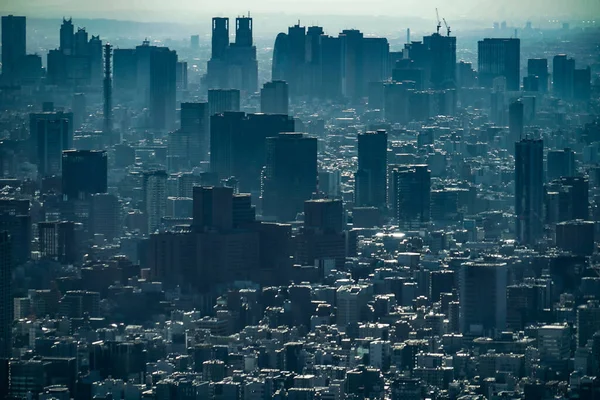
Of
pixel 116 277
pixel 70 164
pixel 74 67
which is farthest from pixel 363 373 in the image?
pixel 74 67

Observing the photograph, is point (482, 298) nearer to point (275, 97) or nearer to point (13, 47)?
point (13, 47)

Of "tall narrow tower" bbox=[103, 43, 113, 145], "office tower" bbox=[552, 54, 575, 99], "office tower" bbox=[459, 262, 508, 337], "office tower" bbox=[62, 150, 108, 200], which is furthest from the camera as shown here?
"tall narrow tower" bbox=[103, 43, 113, 145]

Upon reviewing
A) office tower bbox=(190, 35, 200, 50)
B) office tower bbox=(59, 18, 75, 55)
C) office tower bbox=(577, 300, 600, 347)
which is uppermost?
office tower bbox=(190, 35, 200, 50)

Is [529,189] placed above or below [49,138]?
below

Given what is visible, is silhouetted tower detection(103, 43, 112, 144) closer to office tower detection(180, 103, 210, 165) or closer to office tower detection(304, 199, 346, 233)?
office tower detection(180, 103, 210, 165)

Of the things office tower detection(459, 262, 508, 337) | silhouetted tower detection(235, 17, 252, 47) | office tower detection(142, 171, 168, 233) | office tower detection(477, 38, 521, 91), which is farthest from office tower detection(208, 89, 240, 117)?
office tower detection(459, 262, 508, 337)

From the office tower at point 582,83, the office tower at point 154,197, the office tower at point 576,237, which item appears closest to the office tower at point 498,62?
the office tower at point 582,83

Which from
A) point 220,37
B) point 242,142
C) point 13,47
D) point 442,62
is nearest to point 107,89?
point 220,37

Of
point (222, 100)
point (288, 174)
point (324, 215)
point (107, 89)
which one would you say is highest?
point (107, 89)
